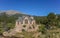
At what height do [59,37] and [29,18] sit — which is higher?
[29,18]

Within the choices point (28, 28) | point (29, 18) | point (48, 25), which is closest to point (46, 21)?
point (48, 25)

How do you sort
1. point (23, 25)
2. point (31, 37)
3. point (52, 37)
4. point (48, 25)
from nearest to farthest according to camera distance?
1. point (52, 37)
2. point (31, 37)
3. point (23, 25)
4. point (48, 25)

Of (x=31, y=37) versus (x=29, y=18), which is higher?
(x=29, y=18)

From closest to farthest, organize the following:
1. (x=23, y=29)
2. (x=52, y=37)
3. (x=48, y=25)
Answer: (x=52, y=37)
(x=23, y=29)
(x=48, y=25)

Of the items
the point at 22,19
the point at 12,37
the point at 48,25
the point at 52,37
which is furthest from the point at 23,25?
the point at 52,37

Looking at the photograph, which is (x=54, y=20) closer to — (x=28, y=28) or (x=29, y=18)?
(x=29, y=18)

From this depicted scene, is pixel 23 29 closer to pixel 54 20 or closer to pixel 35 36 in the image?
pixel 35 36

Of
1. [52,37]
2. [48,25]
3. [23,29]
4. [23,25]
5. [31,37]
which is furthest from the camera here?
[48,25]

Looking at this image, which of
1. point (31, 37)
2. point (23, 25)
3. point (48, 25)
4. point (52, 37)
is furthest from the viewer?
point (48, 25)

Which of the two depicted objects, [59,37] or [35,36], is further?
[35,36]
